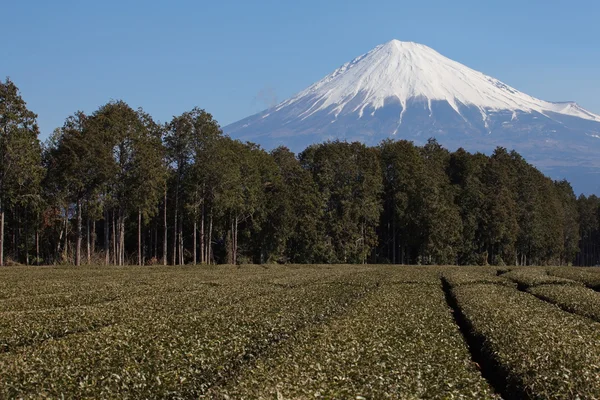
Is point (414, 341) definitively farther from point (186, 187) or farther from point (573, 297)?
point (186, 187)

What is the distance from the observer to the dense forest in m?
63.7

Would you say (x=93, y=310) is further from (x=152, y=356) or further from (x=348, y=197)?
(x=348, y=197)

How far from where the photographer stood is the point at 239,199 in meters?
77.9

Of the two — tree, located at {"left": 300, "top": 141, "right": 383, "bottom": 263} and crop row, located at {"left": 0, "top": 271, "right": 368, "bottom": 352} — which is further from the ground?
tree, located at {"left": 300, "top": 141, "right": 383, "bottom": 263}

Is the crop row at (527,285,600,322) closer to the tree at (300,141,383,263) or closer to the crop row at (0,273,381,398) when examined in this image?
the crop row at (0,273,381,398)

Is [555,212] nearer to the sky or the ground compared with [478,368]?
nearer to the sky

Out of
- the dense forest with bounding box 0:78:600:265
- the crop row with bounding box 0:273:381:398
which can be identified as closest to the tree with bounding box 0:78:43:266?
the dense forest with bounding box 0:78:600:265

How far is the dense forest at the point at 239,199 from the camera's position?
209 ft

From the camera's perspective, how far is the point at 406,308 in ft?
90.1

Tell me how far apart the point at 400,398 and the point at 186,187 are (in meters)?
65.7

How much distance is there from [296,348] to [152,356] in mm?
4205

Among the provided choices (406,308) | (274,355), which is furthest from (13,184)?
(274,355)

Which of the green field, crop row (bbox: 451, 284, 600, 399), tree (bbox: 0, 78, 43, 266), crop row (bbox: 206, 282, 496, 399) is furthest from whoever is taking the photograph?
tree (bbox: 0, 78, 43, 266)

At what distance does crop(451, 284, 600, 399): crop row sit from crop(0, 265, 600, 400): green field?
2.0 inches
